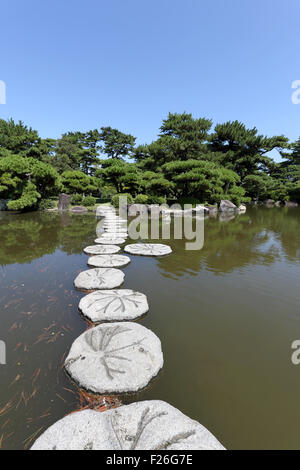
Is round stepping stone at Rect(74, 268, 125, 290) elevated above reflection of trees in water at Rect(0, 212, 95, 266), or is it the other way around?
reflection of trees in water at Rect(0, 212, 95, 266)

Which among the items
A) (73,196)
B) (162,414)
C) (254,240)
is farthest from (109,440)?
(73,196)

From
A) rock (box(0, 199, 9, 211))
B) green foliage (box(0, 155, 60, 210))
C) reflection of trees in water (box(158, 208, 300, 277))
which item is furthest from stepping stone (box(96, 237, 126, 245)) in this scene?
rock (box(0, 199, 9, 211))

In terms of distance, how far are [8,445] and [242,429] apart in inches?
72.1

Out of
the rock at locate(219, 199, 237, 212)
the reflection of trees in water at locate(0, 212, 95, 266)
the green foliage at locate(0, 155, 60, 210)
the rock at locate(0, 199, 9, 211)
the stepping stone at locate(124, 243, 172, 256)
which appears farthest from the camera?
the rock at locate(219, 199, 237, 212)

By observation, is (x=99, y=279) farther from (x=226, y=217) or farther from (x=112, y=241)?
(x=226, y=217)

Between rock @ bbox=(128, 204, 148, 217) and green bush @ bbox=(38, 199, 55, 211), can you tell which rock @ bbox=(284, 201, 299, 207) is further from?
green bush @ bbox=(38, 199, 55, 211)

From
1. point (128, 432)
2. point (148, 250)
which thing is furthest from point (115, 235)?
point (128, 432)

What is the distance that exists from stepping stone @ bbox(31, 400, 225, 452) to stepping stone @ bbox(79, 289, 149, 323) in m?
1.30

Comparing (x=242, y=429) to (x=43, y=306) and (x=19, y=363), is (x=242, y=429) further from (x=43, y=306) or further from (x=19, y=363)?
(x=43, y=306)

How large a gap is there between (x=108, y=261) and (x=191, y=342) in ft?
10.5

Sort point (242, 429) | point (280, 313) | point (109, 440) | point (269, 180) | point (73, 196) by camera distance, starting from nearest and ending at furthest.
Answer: point (109, 440)
point (242, 429)
point (280, 313)
point (73, 196)
point (269, 180)

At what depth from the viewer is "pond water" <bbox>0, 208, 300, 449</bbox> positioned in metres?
1.73

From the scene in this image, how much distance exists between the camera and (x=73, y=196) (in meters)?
19.3

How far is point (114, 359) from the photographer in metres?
2.22
